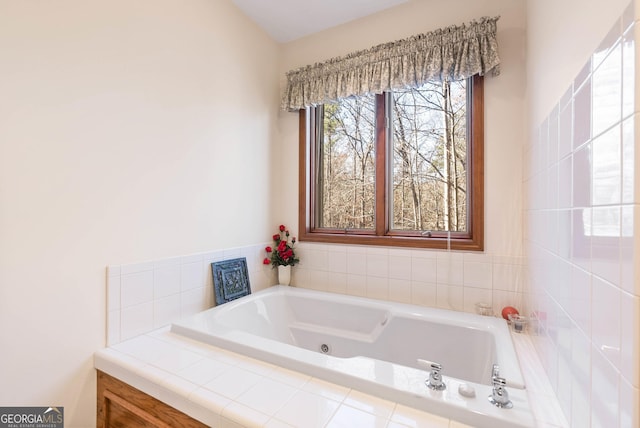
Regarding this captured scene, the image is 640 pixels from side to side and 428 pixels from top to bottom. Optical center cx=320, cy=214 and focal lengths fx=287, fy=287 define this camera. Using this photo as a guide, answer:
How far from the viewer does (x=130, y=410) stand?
116cm

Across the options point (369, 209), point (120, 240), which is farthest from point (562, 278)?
point (120, 240)

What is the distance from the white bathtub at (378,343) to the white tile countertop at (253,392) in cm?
4

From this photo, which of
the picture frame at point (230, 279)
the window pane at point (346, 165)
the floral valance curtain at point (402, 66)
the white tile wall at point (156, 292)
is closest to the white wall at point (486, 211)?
the floral valance curtain at point (402, 66)

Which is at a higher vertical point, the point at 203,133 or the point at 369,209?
the point at 203,133

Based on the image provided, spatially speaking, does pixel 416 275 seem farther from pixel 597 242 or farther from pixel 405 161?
pixel 597 242

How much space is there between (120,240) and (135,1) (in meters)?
1.18

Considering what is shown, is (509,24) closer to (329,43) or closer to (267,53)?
(329,43)

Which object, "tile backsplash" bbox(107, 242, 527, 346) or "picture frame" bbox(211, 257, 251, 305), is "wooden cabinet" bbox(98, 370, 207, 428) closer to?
"tile backsplash" bbox(107, 242, 527, 346)

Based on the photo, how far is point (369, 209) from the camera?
2197 millimetres

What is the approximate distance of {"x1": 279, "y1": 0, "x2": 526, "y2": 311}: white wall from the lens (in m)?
1.68

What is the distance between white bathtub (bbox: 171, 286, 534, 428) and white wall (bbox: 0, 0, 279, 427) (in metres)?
0.46


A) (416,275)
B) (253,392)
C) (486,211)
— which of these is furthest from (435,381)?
(486,211)

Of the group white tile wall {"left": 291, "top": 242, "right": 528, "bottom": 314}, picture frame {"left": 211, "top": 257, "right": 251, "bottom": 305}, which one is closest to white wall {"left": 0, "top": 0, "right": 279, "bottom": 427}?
picture frame {"left": 211, "top": 257, "right": 251, "bottom": 305}

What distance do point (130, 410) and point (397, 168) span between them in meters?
1.99
